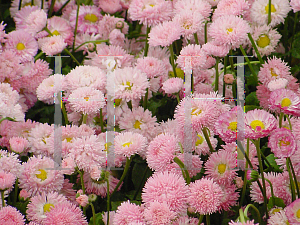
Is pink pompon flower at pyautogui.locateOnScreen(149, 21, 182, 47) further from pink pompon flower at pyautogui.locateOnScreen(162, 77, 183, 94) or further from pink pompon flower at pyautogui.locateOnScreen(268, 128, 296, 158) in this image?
pink pompon flower at pyautogui.locateOnScreen(268, 128, 296, 158)

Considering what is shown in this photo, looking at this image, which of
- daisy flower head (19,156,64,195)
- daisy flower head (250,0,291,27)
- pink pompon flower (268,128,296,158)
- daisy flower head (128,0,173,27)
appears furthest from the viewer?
daisy flower head (250,0,291,27)

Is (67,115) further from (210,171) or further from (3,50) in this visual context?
(210,171)

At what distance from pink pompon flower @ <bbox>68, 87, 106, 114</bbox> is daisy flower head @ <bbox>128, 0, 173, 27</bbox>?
244 millimetres

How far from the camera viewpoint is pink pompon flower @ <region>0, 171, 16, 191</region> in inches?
30.7

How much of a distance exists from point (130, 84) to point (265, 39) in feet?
1.54

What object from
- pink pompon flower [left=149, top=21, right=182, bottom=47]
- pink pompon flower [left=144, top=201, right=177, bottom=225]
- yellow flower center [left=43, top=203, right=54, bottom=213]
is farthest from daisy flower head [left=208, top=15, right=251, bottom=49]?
yellow flower center [left=43, top=203, right=54, bottom=213]

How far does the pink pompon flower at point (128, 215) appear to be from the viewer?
73 cm

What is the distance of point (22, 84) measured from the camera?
1193mm

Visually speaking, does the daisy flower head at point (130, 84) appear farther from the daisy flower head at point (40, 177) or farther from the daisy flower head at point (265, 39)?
the daisy flower head at point (265, 39)

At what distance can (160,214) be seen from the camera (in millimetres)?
692

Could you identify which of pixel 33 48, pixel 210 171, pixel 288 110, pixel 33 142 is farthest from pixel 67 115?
pixel 288 110

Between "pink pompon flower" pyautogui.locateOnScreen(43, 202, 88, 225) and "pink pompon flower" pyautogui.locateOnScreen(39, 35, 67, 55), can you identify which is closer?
"pink pompon flower" pyautogui.locateOnScreen(43, 202, 88, 225)

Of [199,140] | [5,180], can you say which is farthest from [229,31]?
[5,180]

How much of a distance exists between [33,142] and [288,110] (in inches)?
23.3
